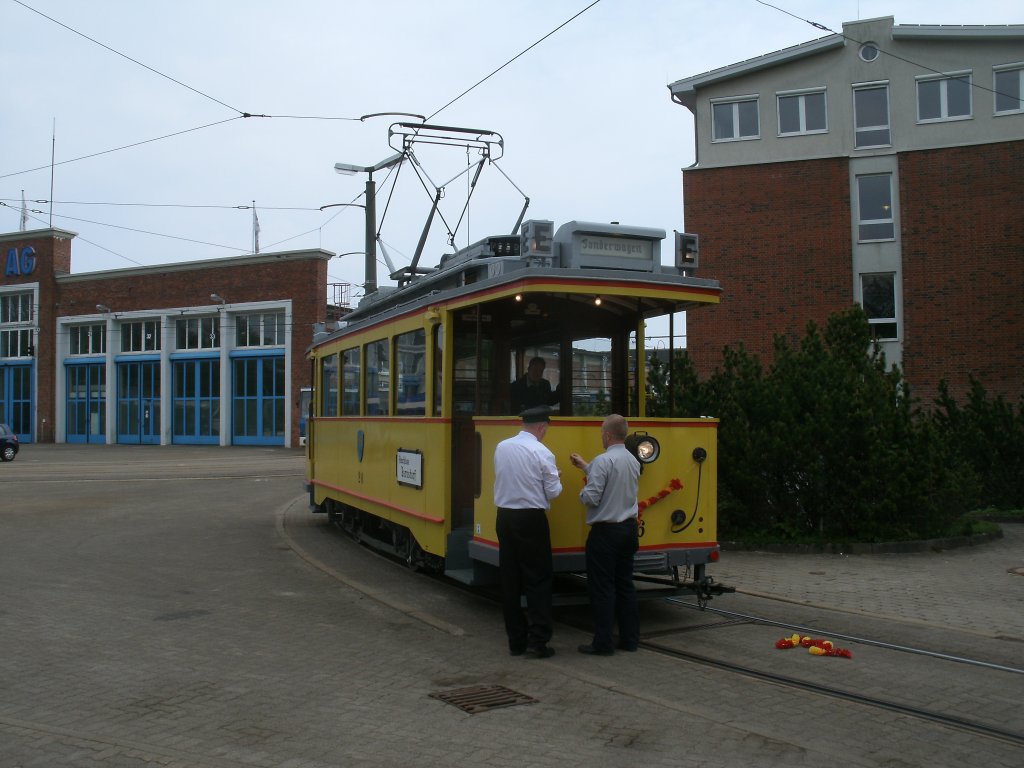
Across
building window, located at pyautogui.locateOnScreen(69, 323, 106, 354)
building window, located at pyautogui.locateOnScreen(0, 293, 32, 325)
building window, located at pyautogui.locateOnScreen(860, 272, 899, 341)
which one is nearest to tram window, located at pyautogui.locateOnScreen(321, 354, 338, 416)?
building window, located at pyautogui.locateOnScreen(860, 272, 899, 341)

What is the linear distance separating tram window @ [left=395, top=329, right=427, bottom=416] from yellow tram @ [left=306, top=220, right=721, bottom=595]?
0.07ft

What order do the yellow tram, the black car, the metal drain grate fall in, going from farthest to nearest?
the black car < the yellow tram < the metal drain grate

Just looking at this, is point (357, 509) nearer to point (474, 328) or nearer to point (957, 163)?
point (474, 328)

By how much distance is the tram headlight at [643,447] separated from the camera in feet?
25.6

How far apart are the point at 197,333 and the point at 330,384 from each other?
3698 cm

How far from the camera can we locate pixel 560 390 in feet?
31.1

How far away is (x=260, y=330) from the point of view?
153 feet

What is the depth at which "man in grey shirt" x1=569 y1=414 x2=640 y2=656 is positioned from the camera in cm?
709

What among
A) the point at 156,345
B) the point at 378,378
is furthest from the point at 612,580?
the point at 156,345

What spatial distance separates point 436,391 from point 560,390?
3.91ft

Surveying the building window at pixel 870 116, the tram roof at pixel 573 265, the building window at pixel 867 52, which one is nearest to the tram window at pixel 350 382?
the tram roof at pixel 573 265

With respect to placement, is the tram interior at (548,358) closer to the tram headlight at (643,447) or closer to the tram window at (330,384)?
the tram headlight at (643,447)

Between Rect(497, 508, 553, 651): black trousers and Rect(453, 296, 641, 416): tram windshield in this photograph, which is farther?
Rect(453, 296, 641, 416): tram windshield

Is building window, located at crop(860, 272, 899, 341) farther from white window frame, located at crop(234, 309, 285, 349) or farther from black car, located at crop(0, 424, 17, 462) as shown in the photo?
black car, located at crop(0, 424, 17, 462)
